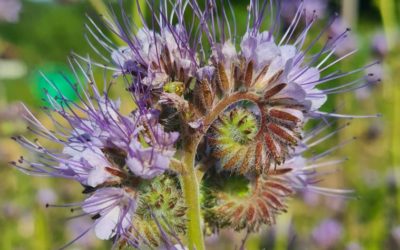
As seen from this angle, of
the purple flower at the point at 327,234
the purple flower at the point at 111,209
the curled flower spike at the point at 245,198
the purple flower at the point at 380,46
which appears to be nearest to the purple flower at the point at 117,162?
the purple flower at the point at 111,209

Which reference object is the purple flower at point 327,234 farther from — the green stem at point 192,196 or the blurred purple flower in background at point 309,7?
the green stem at point 192,196

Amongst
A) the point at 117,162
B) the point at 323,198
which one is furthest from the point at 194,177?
the point at 323,198

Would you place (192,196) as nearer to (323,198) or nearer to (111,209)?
(111,209)

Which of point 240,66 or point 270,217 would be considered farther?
point 270,217

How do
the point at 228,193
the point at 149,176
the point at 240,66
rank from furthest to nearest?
the point at 228,193 < the point at 240,66 < the point at 149,176

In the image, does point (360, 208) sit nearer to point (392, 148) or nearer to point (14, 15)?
point (392, 148)

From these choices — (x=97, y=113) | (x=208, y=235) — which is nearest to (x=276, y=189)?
(x=208, y=235)
